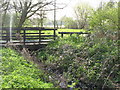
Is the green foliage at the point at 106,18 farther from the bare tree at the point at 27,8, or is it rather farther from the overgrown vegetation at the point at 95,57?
the bare tree at the point at 27,8

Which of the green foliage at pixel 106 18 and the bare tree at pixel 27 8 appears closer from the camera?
the green foliage at pixel 106 18

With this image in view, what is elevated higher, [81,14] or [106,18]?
[81,14]

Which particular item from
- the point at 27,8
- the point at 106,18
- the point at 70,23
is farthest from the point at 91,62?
the point at 70,23

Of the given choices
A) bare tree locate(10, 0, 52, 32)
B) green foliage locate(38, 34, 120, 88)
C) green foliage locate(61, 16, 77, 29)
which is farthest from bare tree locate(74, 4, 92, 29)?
green foliage locate(38, 34, 120, 88)

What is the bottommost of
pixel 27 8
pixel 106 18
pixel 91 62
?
pixel 91 62

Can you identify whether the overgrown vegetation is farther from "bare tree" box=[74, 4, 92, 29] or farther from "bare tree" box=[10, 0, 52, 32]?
"bare tree" box=[10, 0, 52, 32]

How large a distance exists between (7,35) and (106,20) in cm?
337

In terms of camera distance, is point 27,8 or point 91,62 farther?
point 27,8

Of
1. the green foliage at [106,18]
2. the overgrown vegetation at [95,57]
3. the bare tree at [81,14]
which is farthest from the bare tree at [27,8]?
the green foliage at [106,18]

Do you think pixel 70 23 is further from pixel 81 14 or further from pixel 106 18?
pixel 106 18

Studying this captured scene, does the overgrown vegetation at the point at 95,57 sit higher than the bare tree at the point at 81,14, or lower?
lower

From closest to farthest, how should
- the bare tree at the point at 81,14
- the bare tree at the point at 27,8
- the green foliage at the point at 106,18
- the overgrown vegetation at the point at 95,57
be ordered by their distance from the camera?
the overgrown vegetation at the point at 95,57 → the green foliage at the point at 106,18 → the bare tree at the point at 27,8 → the bare tree at the point at 81,14

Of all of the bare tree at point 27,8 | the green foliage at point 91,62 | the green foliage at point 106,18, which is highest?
the bare tree at point 27,8

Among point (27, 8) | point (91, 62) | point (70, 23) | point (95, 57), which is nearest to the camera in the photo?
point (91, 62)
